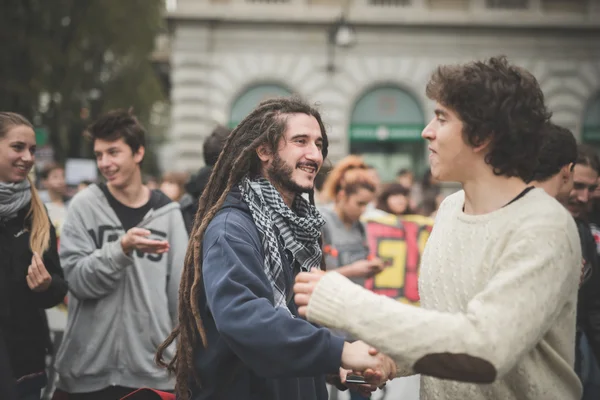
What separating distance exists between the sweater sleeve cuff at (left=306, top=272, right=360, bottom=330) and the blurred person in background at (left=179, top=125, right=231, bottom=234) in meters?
2.66

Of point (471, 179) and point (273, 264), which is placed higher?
point (471, 179)

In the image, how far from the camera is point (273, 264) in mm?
2576

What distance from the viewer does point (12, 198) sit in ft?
12.4

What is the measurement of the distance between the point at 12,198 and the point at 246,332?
7.21 feet

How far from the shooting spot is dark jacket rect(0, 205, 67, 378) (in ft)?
12.1

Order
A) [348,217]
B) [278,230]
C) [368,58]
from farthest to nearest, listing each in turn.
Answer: [368,58] → [348,217] → [278,230]

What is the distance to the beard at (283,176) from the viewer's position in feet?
9.06

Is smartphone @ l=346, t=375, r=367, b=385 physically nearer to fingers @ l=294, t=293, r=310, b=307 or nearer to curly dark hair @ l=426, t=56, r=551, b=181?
fingers @ l=294, t=293, r=310, b=307

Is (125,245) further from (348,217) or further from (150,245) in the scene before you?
(348,217)

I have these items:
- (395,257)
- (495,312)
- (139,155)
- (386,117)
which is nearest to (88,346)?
(139,155)

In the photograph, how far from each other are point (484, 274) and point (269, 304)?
0.74 metres

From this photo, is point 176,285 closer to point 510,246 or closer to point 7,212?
point 7,212

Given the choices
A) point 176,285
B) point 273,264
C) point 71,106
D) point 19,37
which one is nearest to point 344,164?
point 176,285

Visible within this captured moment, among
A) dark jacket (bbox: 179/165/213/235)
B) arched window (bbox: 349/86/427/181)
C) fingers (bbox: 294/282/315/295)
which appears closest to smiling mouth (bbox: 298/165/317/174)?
fingers (bbox: 294/282/315/295)
